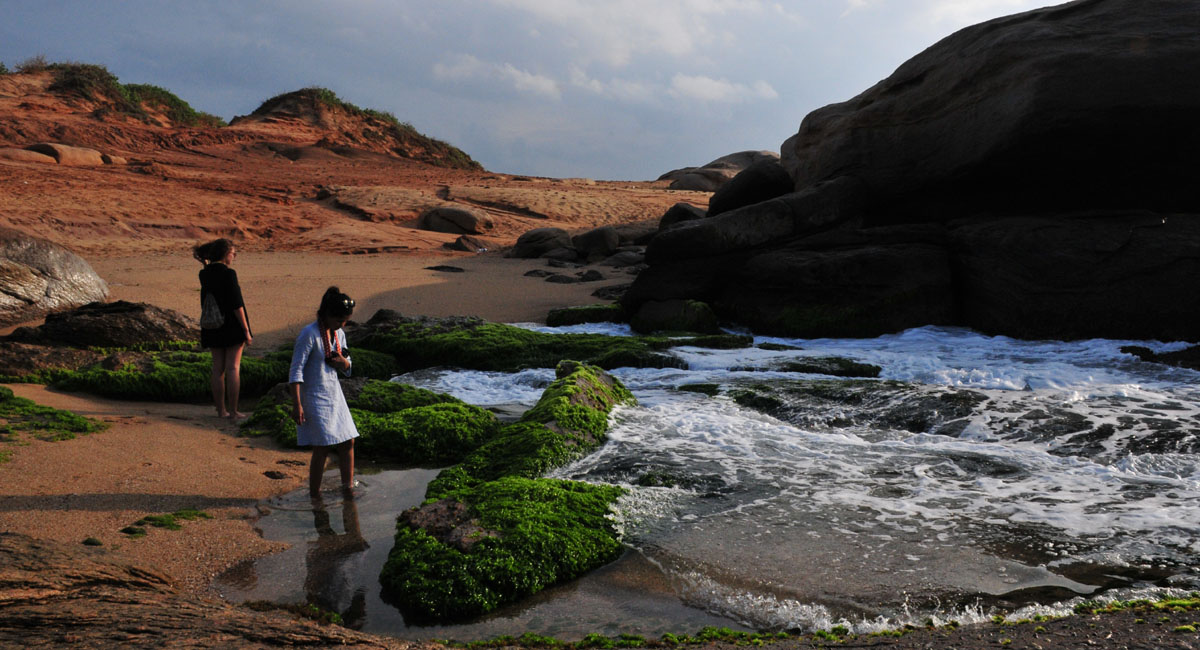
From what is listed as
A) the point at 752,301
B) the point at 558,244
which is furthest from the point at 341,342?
the point at 558,244

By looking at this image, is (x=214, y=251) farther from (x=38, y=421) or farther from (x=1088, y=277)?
(x=1088, y=277)

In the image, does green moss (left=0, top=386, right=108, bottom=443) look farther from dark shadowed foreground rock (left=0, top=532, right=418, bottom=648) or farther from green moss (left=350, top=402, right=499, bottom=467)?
→ dark shadowed foreground rock (left=0, top=532, right=418, bottom=648)

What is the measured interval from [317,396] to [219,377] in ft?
7.69

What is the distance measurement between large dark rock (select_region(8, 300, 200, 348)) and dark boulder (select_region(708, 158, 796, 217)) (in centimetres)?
939

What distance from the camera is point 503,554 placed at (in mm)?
3793

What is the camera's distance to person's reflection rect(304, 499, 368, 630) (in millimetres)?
3467

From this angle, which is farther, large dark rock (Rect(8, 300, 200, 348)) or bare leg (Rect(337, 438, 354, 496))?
large dark rock (Rect(8, 300, 200, 348))

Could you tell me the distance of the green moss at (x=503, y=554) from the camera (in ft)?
11.5

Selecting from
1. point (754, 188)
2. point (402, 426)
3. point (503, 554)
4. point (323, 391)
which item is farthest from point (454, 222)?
point (503, 554)

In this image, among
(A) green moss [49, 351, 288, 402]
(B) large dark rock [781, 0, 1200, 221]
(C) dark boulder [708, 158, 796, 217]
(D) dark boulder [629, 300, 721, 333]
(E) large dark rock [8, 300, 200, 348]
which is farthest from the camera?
(C) dark boulder [708, 158, 796, 217]

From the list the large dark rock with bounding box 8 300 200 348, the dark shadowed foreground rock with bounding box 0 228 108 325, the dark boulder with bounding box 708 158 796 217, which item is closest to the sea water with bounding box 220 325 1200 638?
the large dark rock with bounding box 8 300 200 348

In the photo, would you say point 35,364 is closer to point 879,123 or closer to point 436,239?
point 879,123

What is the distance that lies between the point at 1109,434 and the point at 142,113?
35861 mm

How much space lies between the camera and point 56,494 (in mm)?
4445
